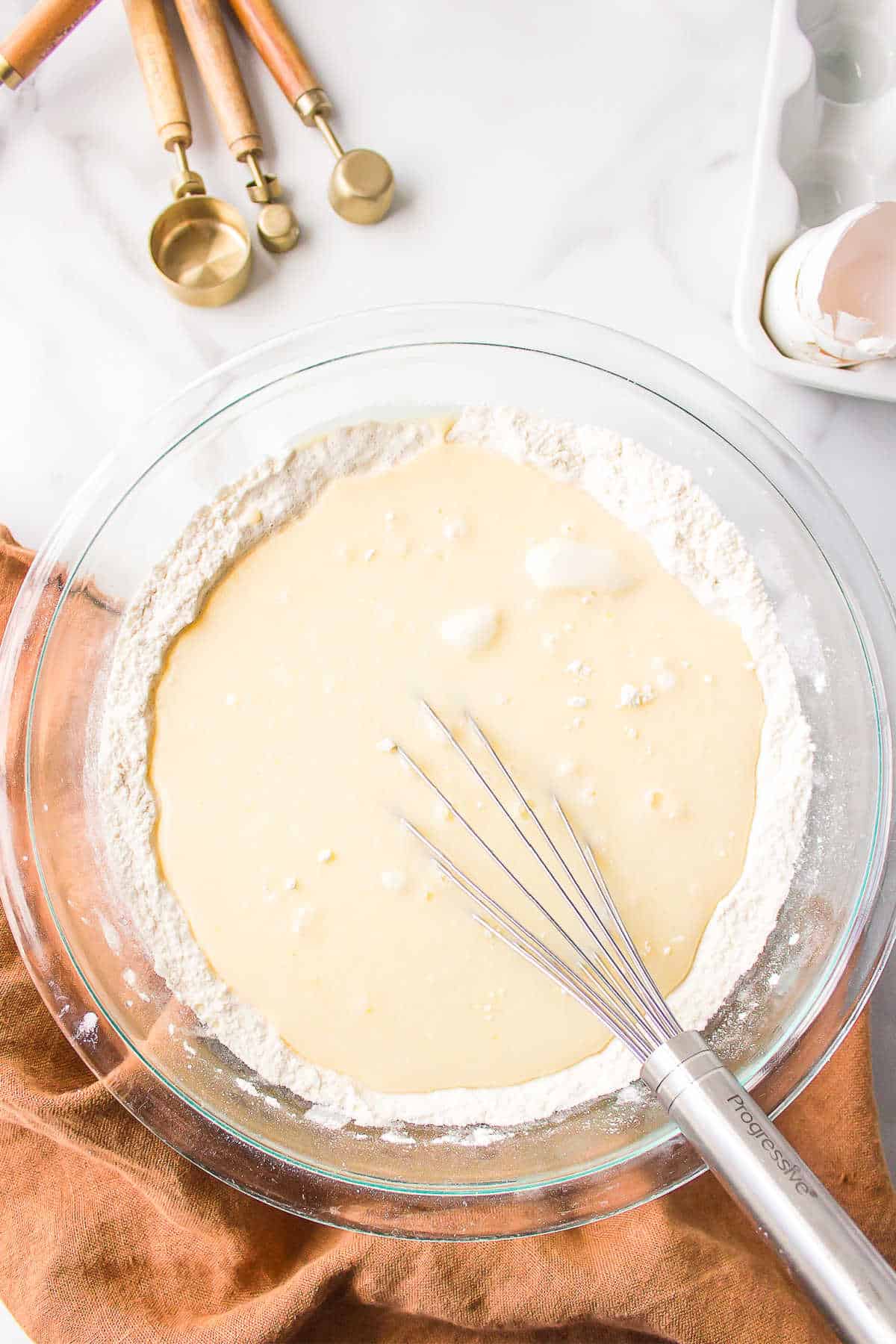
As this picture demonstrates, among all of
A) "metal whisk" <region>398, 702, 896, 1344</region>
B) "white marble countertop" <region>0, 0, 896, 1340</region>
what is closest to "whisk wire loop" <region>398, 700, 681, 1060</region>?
"metal whisk" <region>398, 702, 896, 1344</region>

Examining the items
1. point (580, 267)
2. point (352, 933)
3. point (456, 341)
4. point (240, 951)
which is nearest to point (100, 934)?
point (240, 951)

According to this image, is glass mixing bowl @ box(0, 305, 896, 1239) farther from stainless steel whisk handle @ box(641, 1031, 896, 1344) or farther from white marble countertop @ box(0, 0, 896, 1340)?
stainless steel whisk handle @ box(641, 1031, 896, 1344)

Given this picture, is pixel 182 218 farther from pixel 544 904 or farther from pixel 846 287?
pixel 544 904

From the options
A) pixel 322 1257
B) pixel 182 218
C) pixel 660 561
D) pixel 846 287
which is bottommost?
pixel 322 1257

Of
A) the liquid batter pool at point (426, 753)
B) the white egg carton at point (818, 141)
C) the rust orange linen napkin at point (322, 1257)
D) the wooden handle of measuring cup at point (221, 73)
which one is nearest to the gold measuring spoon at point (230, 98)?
the wooden handle of measuring cup at point (221, 73)

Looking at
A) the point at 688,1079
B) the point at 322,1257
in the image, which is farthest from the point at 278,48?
the point at 322,1257

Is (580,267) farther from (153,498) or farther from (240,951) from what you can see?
(240,951)
